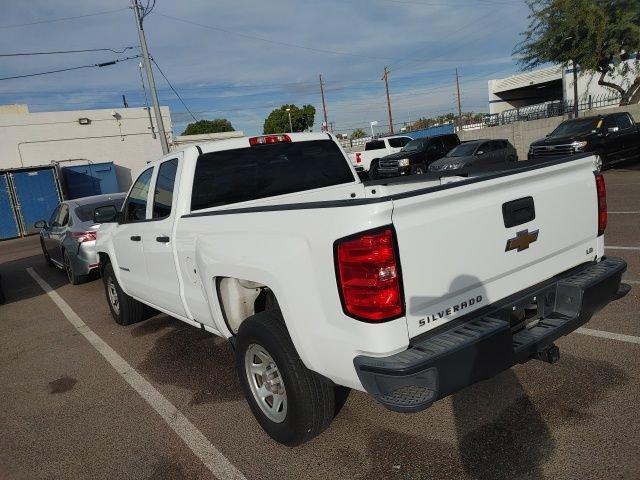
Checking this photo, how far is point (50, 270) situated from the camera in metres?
11.3

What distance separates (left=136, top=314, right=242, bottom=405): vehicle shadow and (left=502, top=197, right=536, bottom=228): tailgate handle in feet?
7.91

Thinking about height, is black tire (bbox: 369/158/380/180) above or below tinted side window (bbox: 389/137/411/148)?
below

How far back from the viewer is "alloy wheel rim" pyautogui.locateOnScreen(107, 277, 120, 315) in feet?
20.1

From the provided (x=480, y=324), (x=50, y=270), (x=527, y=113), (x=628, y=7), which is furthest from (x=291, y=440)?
(x=527, y=113)

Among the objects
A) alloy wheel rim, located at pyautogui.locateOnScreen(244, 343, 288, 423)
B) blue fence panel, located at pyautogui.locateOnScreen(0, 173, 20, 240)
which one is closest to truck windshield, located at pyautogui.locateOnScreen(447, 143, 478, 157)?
alloy wheel rim, located at pyautogui.locateOnScreen(244, 343, 288, 423)

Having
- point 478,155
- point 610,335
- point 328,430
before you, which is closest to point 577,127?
point 478,155

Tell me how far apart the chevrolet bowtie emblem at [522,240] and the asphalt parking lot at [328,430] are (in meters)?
1.11

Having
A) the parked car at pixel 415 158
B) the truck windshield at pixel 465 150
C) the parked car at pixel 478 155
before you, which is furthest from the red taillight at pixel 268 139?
the parked car at pixel 415 158

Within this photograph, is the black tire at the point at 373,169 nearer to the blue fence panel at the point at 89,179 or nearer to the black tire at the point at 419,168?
the black tire at the point at 419,168

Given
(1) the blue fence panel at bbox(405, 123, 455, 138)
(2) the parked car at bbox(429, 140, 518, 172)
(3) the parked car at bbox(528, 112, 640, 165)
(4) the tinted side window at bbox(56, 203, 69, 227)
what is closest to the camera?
(4) the tinted side window at bbox(56, 203, 69, 227)

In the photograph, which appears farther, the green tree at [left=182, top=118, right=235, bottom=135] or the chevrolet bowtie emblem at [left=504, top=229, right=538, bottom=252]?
the green tree at [left=182, top=118, right=235, bottom=135]

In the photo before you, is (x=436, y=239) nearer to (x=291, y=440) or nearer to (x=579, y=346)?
(x=291, y=440)

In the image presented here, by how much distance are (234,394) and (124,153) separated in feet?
103

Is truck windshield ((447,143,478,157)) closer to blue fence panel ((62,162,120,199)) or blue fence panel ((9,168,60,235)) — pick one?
blue fence panel ((9,168,60,235))
